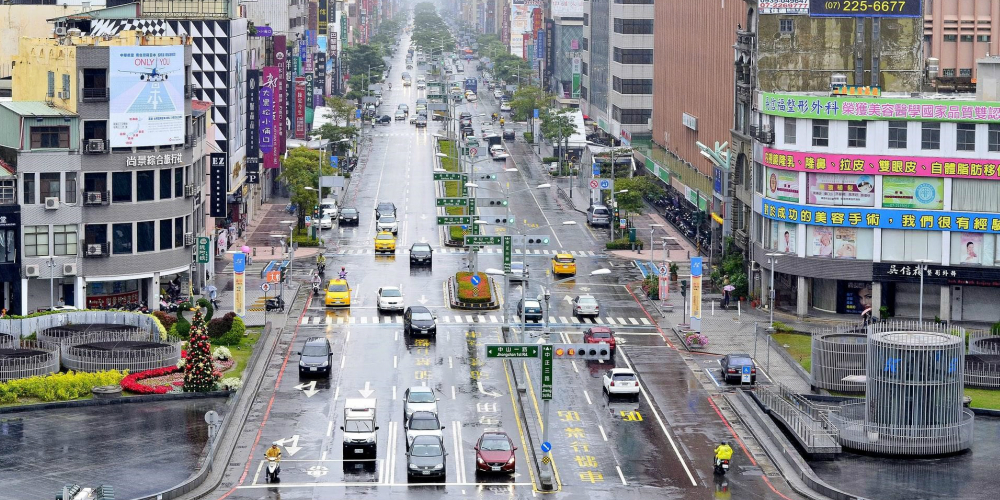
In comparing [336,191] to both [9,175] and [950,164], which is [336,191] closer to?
[9,175]

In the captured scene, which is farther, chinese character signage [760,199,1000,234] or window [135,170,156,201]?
window [135,170,156,201]

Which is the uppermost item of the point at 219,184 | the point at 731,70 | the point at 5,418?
→ the point at 731,70

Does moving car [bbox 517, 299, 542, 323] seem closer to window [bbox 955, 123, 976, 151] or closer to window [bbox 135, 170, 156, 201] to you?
window [bbox 135, 170, 156, 201]

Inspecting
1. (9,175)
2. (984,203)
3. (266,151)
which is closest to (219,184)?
(9,175)

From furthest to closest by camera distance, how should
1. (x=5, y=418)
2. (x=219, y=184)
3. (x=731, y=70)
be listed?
(x=731, y=70) → (x=219, y=184) → (x=5, y=418)

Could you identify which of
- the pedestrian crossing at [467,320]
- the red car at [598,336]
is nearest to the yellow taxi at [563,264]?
the pedestrian crossing at [467,320]

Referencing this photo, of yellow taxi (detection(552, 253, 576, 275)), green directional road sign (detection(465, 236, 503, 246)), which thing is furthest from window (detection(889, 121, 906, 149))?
yellow taxi (detection(552, 253, 576, 275))
